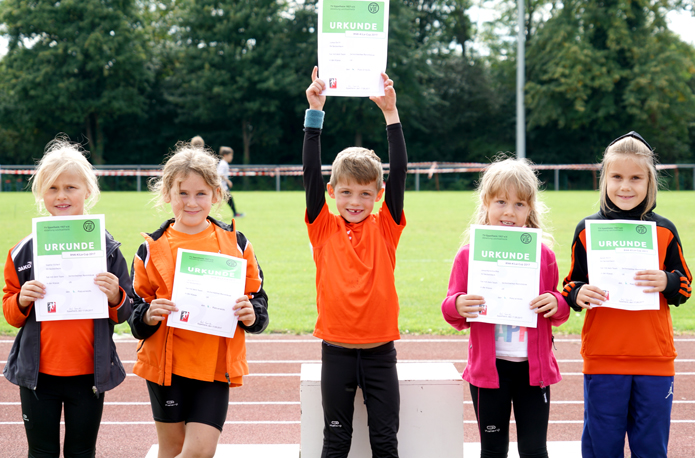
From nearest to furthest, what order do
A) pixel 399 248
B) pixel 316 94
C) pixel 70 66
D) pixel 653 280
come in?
pixel 653 280
pixel 316 94
pixel 399 248
pixel 70 66

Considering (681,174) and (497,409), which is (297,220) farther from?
(681,174)

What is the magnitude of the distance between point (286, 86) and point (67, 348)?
3555 cm

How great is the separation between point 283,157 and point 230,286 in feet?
123

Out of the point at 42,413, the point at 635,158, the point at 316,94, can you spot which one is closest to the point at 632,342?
the point at 635,158

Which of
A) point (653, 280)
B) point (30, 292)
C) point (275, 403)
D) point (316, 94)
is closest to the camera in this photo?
point (30, 292)

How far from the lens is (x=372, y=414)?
2928mm

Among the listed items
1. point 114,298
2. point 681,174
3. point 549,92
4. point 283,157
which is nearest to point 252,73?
point 283,157

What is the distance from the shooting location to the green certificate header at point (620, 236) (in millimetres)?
2908

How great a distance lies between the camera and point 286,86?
3731 cm

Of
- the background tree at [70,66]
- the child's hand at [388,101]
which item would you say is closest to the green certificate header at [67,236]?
the child's hand at [388,101]

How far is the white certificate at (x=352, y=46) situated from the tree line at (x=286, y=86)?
113ft

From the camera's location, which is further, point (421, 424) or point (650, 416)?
point (421, 424)

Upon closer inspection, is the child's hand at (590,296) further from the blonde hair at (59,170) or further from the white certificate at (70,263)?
the blonde hair at (59,170)

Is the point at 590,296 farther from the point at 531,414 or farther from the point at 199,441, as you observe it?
the point at 199,441
